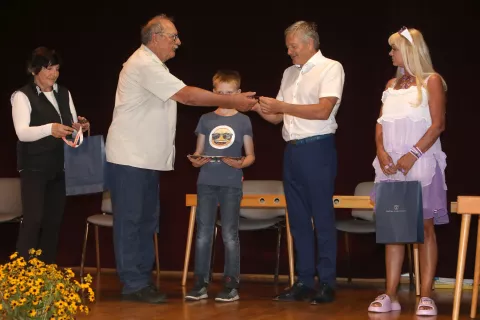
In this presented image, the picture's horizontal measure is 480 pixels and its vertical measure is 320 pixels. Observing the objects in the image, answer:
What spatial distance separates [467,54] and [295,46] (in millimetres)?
2132

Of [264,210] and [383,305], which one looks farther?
[264,210]

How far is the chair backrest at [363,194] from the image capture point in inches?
250

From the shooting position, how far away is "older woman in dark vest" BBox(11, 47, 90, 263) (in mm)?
4871

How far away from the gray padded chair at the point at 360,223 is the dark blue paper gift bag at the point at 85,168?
2116 mm

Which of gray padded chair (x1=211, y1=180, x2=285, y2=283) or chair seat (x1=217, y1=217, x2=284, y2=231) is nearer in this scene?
chair seat (x1=217, y1=217, x2=284, y2=231)

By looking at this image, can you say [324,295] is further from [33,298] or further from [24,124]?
[33,298]

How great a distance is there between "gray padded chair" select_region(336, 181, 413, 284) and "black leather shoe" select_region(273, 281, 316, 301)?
1243 millimetres

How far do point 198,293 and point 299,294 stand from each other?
0.65 m

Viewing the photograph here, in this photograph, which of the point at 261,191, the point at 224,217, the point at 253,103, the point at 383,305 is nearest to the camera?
the point at 383,305

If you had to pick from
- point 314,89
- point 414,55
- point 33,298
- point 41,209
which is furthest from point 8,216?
point 33,298

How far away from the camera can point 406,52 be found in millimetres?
4410

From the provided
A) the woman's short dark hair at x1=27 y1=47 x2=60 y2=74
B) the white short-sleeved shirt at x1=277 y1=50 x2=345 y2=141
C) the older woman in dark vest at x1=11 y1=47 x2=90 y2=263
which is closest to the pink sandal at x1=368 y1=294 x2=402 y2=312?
the white short-sleeved shirt at x1=277 y1=50 x2=345 y2=141

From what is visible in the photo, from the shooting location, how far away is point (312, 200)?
4863 millimetres

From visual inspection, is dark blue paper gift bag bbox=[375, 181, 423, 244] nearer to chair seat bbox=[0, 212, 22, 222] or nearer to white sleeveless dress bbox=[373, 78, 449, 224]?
white sleeveless dress bbox=[373, 78, 449, 224]
